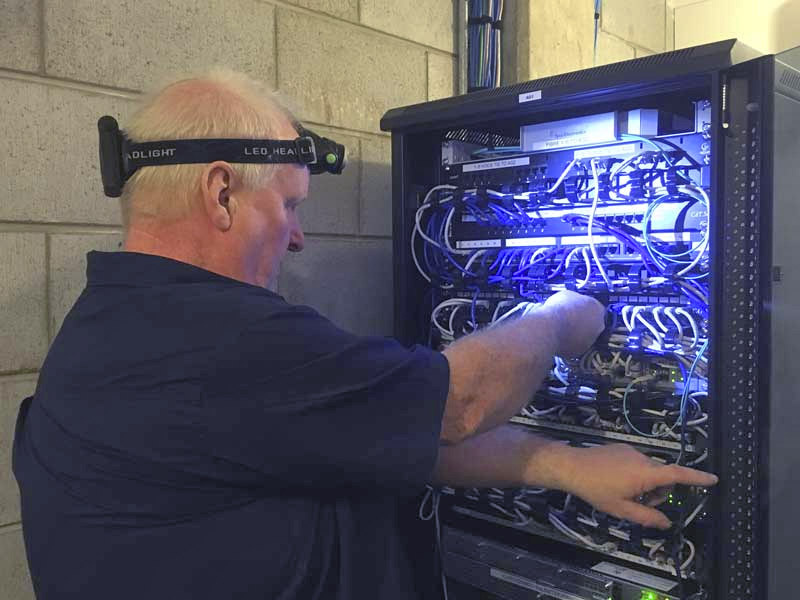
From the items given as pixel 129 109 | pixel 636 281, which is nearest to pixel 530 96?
pixel 636 281

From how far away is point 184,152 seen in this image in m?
0.95

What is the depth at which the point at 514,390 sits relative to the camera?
98 centimetres

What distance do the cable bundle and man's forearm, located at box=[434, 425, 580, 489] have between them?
1.14 metres

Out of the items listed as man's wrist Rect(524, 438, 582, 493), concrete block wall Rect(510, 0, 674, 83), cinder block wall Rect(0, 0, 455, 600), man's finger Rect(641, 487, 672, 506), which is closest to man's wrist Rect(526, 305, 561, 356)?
man's wrist Rect(524, 438, 582, 493)

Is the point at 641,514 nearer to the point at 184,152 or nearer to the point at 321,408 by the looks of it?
the point at 321,408

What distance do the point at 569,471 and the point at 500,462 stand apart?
3.9 inches

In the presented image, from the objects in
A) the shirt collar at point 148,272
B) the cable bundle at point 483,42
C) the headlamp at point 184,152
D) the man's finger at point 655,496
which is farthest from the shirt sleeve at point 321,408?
the cable bundle at point 483,42

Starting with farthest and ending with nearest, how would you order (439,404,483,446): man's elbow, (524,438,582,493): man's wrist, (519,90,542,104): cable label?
(519,90,542,104): cable label
(524,438,582,493): man's wrist
(439,404,483,446): man's elbow

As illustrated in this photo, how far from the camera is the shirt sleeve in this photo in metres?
0.82

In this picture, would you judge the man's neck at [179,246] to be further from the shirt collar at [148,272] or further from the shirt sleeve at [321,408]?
the shirt sleeve at [321,408]

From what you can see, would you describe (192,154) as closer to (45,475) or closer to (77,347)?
(77,347)

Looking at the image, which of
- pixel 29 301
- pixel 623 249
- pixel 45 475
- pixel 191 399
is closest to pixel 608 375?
pixel 623 249

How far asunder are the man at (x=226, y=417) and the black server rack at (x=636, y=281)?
15cm

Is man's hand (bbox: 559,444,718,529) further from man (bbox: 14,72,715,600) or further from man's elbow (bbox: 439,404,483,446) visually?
man's elbow (bbox: 439,404,483,446)
